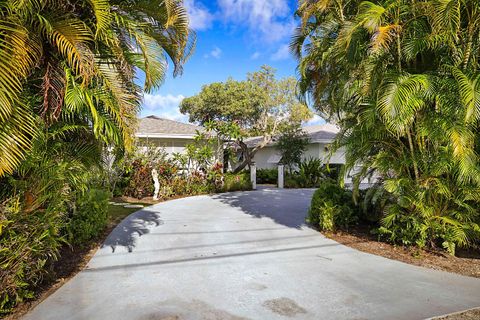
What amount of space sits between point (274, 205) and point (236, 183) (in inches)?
223

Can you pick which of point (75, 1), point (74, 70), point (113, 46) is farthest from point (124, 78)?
point (75, 1)

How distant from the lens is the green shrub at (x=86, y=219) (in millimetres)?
7156

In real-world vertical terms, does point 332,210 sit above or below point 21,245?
above

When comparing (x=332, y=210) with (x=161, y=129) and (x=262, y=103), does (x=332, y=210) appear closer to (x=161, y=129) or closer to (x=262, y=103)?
(x=161, y=129)

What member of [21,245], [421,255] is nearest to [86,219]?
[21,245]

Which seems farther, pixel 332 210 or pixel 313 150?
pixel 313 150

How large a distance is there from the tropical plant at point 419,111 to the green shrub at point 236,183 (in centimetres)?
1123

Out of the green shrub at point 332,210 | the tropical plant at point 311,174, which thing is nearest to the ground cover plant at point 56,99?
the green shrub at point 332,210

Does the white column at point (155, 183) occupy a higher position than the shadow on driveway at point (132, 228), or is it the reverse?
the white column at point (155, 183)

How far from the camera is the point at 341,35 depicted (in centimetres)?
714

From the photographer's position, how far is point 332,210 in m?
9.04

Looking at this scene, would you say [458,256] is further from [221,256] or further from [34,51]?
[34,51]

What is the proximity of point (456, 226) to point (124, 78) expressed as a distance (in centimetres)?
661

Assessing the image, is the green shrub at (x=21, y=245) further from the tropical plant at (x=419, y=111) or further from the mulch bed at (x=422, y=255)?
the mulch bed at (x=422, y=255)
